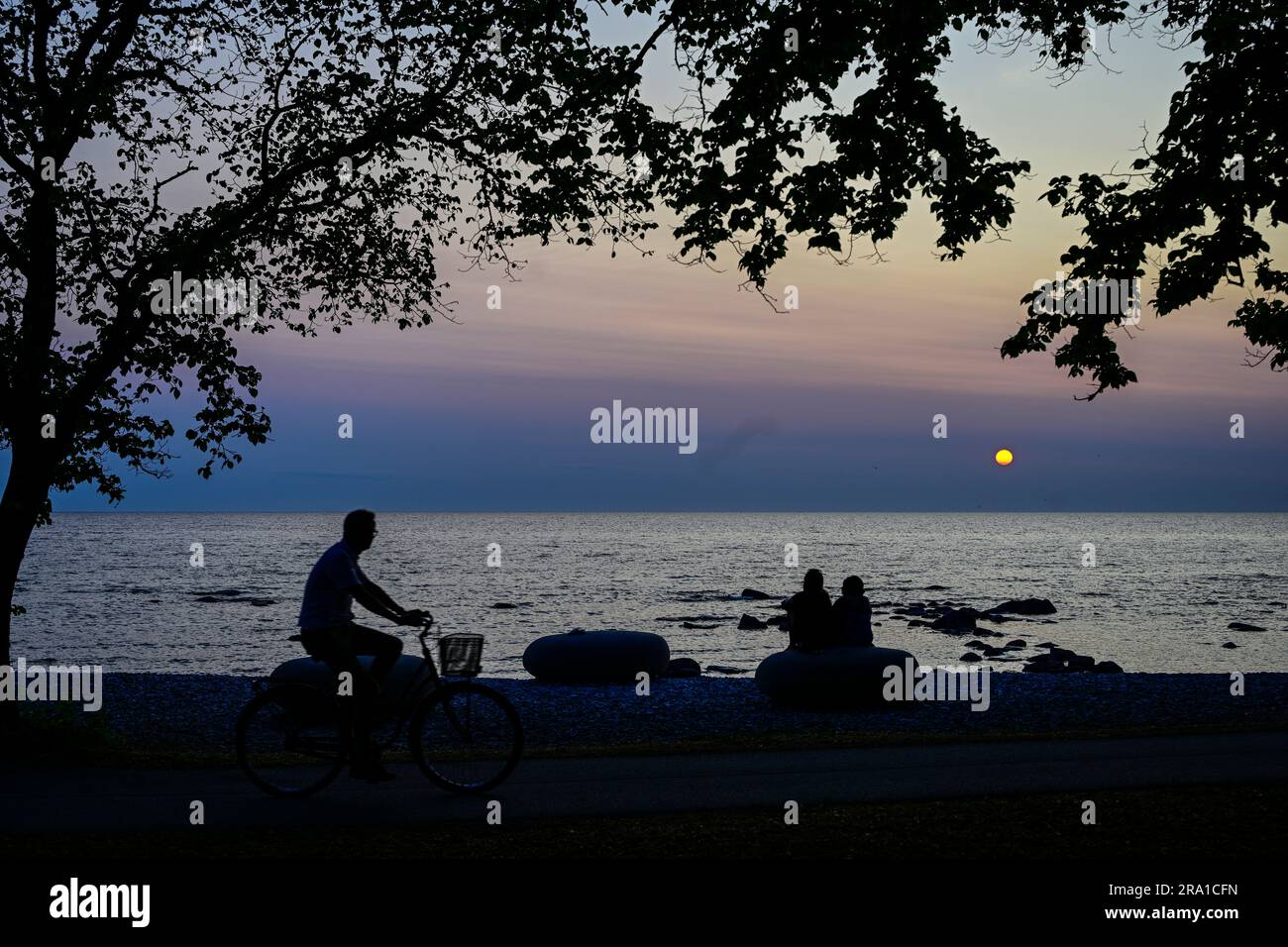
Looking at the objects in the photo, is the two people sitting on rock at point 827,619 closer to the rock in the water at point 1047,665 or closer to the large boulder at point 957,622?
the rock in the water at point 1047,665

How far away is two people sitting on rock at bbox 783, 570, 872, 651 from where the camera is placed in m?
18.1

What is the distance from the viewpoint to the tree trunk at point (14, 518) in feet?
45.6

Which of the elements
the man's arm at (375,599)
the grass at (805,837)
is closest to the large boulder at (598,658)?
the man's arm at (375,599)

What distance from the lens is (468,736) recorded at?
9359mm

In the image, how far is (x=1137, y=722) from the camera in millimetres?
17766

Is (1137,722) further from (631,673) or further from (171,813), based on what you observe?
(171,813)

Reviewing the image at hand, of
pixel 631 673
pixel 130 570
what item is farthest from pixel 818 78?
pixel 130 570

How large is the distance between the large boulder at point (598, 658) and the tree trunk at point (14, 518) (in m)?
12.3

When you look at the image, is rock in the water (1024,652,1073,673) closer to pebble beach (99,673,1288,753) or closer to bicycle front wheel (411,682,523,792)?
pebble beach (99,673,1288,753)

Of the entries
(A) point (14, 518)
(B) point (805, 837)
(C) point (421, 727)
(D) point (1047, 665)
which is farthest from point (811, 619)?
(D) point (1047, 665)

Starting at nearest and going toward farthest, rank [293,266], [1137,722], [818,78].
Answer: [818,78] < [293,266] < [1137,722]

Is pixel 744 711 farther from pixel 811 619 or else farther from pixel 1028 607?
pixel 1028 607

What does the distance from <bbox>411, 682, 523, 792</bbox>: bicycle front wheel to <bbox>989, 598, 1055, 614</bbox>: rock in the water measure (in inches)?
2138
